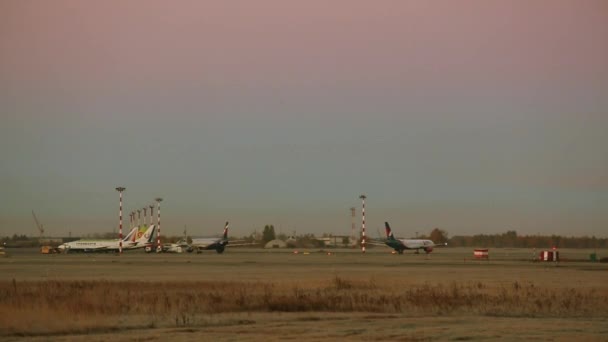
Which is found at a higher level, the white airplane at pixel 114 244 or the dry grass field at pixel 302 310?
the white airplane at pixel 114 244

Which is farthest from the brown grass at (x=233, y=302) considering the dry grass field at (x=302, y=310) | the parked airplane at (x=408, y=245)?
the parked airplane at (x=408, y=245)

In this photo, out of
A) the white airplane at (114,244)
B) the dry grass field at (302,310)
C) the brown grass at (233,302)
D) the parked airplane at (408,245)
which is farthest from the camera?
the white airplane at (114,244)

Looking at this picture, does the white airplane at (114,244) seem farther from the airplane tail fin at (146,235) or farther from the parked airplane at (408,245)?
the parked airplane at (408,245)

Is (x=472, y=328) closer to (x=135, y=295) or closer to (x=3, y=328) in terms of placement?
(x=3, y=328)

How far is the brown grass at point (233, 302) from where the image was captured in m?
26.8

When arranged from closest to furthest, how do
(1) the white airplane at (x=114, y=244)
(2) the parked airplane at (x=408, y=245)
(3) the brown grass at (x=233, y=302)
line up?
1. (3) the brown grass at (x=233, y=302)
2. (2) the parked airplane at (x=408, y=245)
3. (1) the white airplane at (x=114, y=244)

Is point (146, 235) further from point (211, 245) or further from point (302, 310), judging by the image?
point (302, 310)

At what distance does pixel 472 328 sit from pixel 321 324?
4.33 metres

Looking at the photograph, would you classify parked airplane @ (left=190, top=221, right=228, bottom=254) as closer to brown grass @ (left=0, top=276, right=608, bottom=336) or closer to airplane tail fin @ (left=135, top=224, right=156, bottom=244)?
airplane tail fin @ (left=135, top=224, right=156, bottom=244)

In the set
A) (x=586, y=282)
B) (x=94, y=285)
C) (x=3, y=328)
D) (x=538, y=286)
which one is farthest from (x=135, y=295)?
(x=586, y=282)

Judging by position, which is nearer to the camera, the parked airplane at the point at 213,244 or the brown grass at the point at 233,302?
the brown grass at the point at 233,302

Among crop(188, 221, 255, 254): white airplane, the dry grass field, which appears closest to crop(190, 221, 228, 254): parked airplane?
crop(188, 221, 255, 254): white airplane

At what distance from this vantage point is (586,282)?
45.7 metres

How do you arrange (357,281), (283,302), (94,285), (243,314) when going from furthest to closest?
(357,281) < (94,285) < (283,302) < (243,314)
